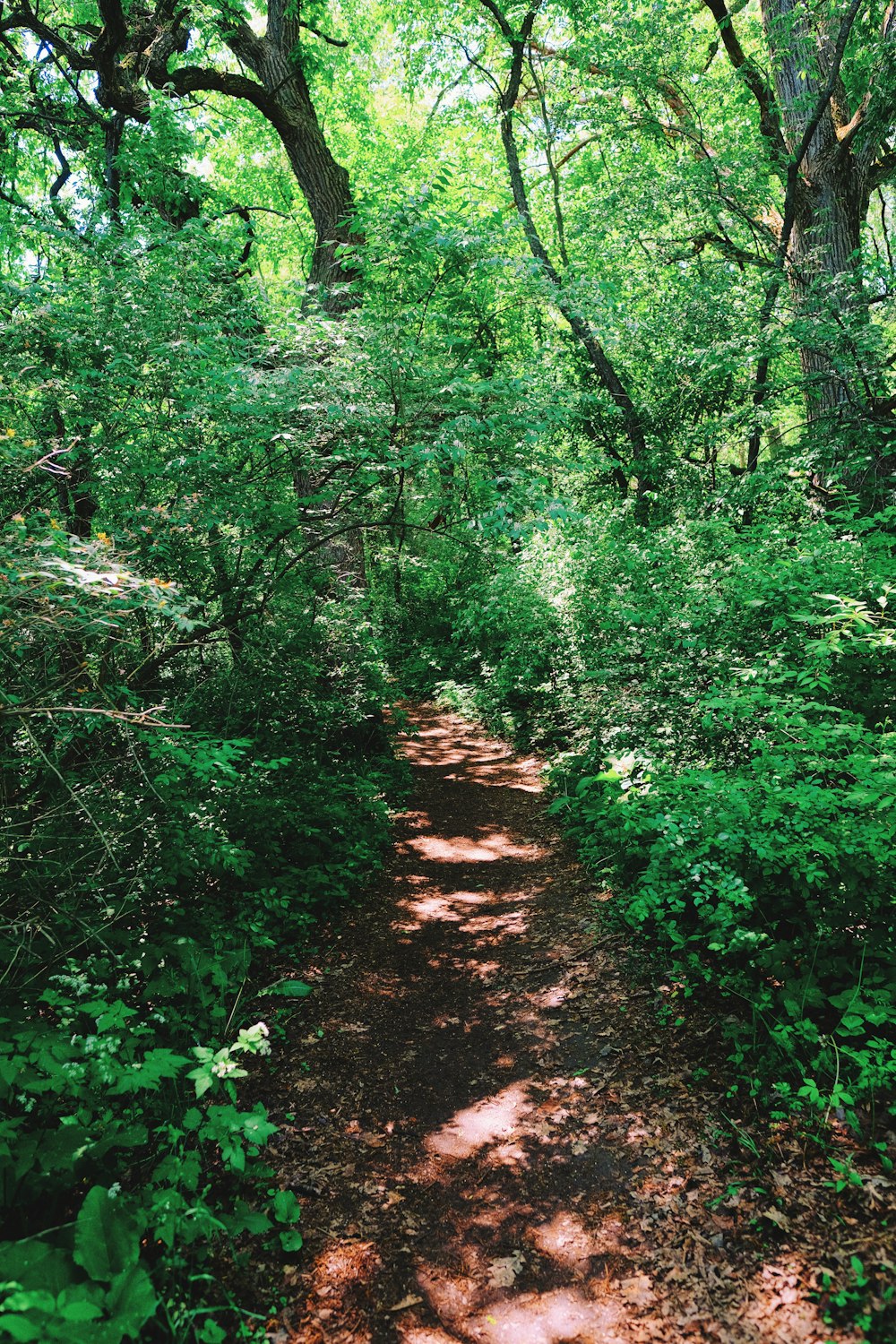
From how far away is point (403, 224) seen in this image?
252 inches

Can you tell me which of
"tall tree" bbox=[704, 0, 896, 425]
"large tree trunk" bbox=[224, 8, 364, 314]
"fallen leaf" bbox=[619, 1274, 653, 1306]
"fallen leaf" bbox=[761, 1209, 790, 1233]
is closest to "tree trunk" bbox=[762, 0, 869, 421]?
"tall tree" bbox=[704, 0, 896, 425]

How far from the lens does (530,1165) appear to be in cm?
328

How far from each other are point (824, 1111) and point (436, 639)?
48.1 feet

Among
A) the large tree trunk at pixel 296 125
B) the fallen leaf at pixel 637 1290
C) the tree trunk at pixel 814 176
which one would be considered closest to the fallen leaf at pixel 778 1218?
the fallen leaf at pixel 637 1290

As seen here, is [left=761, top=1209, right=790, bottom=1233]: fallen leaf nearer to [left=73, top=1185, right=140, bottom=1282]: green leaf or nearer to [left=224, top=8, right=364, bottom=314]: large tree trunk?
[left=73, top=1185, right=140, bottom=1282]: green leaf

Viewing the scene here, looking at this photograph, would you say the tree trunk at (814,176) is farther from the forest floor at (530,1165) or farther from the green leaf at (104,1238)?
the green leaf at (104,1238)

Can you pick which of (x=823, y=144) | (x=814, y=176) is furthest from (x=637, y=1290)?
(x=823, y=144)

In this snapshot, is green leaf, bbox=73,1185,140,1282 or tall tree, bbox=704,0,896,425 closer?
green leaf, bbox=73,1185,140,1282

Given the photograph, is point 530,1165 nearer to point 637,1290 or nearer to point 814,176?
point 637,1290

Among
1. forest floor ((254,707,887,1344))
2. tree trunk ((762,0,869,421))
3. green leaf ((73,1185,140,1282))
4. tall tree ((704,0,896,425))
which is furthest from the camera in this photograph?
tree trunk ((762,0,869,421))

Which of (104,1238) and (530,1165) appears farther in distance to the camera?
(530,1165)

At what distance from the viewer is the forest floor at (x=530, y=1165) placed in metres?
2.55

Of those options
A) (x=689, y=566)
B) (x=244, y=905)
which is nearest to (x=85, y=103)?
(x=689, y=566)

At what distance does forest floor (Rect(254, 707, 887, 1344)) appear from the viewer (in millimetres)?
2555
